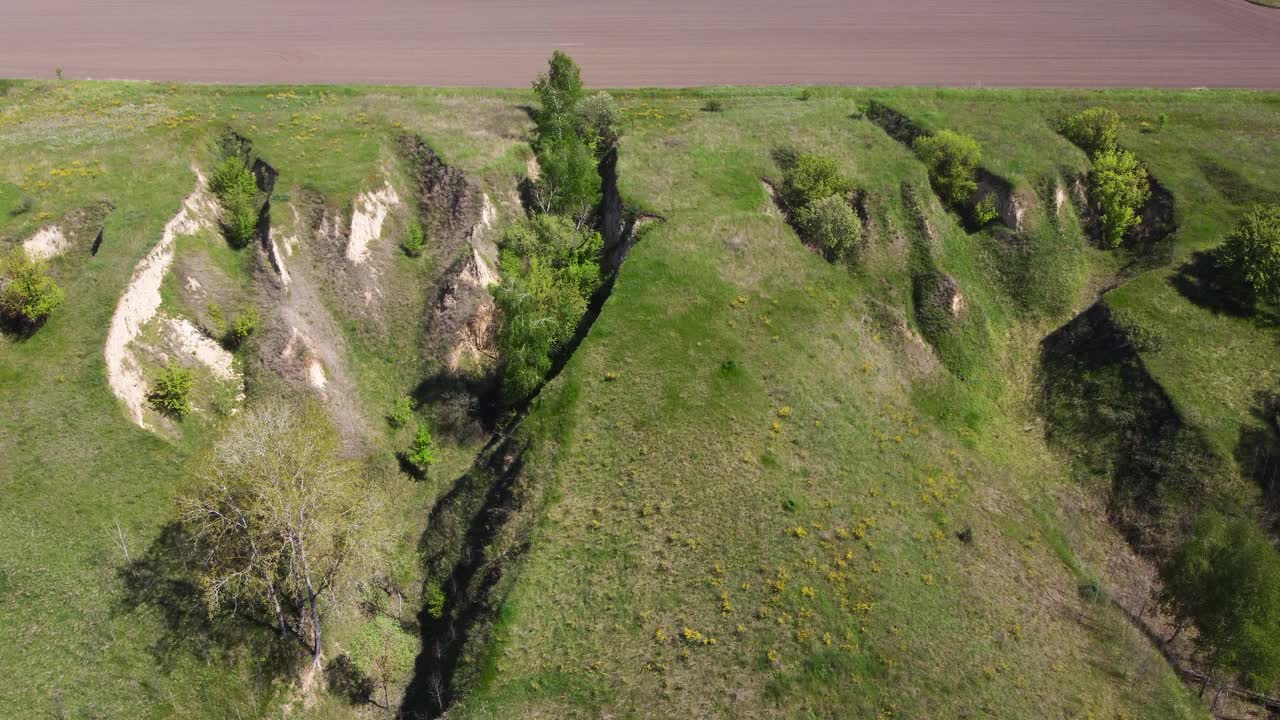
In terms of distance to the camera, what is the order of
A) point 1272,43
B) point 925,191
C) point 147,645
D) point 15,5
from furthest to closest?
Result: point 15,5
point 1272,43
point 925,191
point 147,645

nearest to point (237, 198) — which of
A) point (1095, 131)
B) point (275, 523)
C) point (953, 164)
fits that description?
point (275, 523)

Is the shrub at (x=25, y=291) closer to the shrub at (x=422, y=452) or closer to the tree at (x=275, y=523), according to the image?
the tree at (x=275, y=523)

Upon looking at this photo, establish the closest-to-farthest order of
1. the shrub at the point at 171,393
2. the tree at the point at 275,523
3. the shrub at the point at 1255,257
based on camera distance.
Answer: the tree at the point at 275,523 → the shrub at the point at 171,393 → the shrub at the point at 1255,257

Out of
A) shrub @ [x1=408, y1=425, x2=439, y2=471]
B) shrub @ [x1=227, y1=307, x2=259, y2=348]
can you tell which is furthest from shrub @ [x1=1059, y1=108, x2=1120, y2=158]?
shrub @ [x1=227, y1=307, x2=259, y2=348]

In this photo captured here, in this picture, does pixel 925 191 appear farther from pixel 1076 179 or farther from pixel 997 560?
pixel 997 560

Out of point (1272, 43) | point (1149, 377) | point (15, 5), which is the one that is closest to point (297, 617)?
point (1149, 377)

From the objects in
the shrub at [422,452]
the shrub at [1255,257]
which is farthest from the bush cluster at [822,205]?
the shrub at [422,452]
